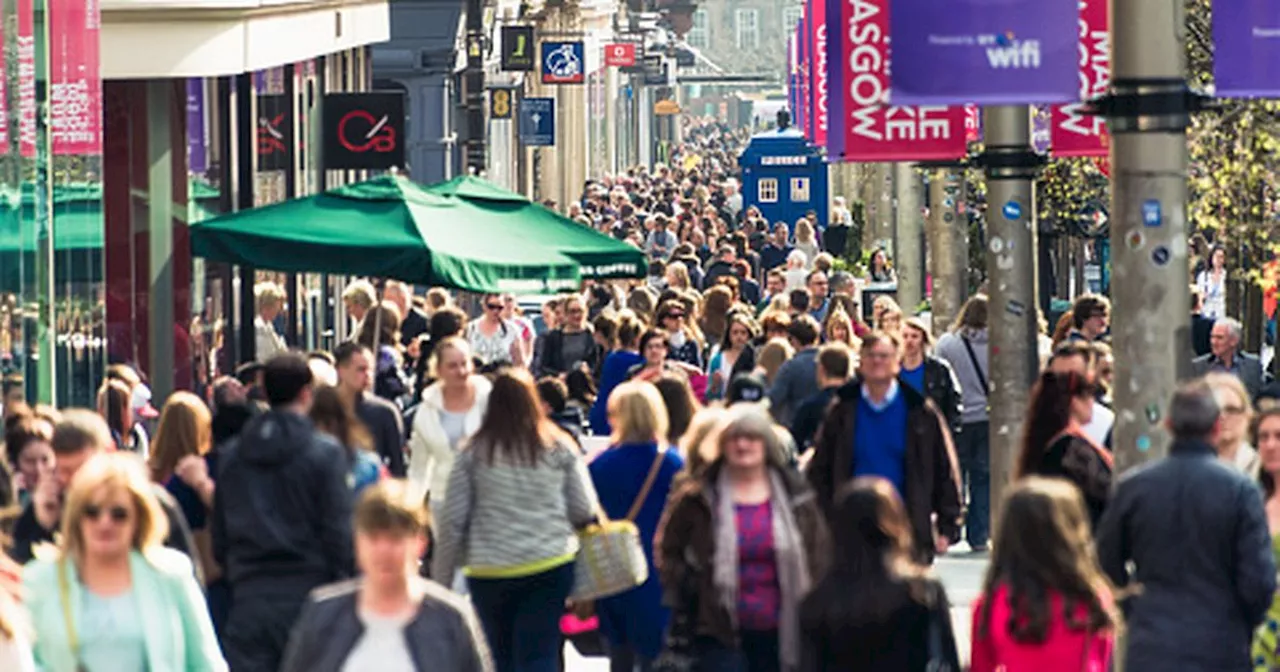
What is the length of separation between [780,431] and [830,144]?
21.0 feet

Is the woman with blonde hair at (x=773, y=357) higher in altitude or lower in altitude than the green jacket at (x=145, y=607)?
higher

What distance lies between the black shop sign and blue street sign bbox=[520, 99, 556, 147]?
1151 inches

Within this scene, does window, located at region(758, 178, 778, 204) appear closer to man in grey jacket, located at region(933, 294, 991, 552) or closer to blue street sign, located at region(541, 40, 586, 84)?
blue street sign, located at region(541, 40, 586, 84)

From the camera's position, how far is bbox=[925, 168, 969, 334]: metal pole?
87.7 ft

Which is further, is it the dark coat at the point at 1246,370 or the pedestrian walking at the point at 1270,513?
the dark coat at the point at 1246,370

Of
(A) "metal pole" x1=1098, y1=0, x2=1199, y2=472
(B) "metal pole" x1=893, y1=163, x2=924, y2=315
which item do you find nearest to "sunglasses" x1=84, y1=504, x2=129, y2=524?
(A) "metal pole" x1=1098, y1=0, x2=1199, y2=472

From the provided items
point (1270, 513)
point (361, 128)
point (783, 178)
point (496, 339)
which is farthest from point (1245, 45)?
point (783, 178)

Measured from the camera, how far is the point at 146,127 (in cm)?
2108

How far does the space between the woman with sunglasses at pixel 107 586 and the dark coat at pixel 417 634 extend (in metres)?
0.61

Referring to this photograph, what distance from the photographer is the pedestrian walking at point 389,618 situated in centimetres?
755

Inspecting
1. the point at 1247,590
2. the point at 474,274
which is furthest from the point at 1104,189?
the point at 1247,590

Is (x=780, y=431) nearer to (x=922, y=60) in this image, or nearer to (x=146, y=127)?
(x=922, y=60)

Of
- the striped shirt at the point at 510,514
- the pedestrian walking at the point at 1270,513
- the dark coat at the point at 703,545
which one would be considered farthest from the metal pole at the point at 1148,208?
the striped shirt at the point at 510,514

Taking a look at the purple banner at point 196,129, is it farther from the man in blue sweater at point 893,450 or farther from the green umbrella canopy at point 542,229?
the man in blue sweater at point 893,450
